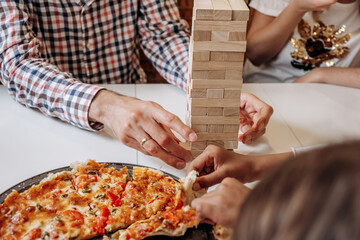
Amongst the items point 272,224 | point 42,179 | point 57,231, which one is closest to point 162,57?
point 42,179

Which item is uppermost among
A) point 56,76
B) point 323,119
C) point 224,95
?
point 224,95

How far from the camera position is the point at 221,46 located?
1085mm

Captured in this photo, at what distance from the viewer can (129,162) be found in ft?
4.20

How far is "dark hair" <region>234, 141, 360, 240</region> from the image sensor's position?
1.51ft

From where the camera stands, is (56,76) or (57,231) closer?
(57,231)

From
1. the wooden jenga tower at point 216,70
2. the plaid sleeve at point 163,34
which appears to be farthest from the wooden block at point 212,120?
the plaid sleeve at point 163,34

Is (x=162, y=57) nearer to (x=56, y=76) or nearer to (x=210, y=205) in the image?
(x=56, y=76)

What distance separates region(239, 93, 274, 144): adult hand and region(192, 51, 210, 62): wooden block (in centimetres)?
35

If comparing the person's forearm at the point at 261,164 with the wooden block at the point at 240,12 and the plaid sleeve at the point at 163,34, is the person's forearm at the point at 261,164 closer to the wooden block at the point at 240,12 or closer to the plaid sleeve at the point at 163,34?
the wooden block at the point at 240,12

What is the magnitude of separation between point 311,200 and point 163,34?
1.50 metres

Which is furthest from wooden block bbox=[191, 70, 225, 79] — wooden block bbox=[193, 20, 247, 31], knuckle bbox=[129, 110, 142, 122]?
knuckle bbox=[129, 110, 142, 122]

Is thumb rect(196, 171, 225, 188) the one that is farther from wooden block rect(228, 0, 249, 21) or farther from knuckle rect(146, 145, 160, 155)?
wooden block rect(228, 0, 249, 21)

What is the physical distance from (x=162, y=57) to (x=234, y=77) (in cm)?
78

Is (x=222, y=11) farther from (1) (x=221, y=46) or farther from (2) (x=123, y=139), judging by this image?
(2) (x=123, y=139)
